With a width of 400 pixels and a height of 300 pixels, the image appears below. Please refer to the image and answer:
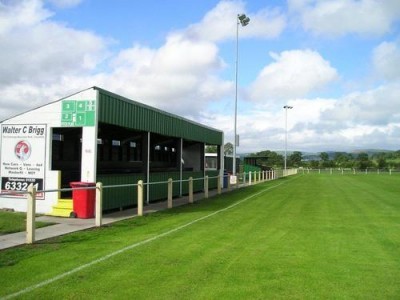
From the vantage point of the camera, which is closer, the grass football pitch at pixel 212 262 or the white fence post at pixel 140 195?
the grass football pitch at pixel 212 262

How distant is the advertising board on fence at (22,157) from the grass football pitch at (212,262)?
4.26 metres

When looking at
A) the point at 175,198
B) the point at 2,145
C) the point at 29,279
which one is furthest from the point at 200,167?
the point at 29,279

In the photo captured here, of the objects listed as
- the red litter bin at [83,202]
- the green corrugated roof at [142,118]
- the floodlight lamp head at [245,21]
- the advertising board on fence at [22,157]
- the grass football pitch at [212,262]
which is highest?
the floodlight lamp head at [245,21]

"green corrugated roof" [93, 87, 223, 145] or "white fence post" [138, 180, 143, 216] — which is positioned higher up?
"green corrugated roof" [93, 87, 223, 145]

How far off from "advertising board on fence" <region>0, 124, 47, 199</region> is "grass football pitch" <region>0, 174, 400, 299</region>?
4263 mm

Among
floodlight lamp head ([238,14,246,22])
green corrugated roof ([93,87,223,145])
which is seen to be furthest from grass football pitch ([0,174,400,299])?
floodlight lamp head ([238,14,246,22])

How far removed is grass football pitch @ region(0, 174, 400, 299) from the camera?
21.2ft

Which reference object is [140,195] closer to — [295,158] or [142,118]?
[142,118]

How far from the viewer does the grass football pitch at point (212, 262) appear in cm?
648

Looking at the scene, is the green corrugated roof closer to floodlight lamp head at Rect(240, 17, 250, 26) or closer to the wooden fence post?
the wooden fence post

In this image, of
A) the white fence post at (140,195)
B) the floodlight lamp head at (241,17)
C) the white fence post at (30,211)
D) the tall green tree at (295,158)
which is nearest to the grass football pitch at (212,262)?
the white fence post at (30,211)

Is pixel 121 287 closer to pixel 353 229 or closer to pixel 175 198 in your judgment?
pixel 353 229

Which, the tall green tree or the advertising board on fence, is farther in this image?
the tall green tree

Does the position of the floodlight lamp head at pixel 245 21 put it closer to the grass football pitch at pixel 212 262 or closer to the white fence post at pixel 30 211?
the grass football pitch at pixel 212 262
